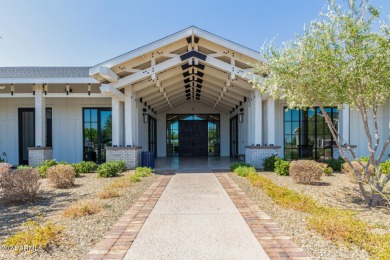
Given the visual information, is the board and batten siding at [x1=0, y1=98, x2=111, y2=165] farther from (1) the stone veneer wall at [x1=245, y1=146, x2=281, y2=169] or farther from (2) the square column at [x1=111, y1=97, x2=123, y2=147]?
(1) the stone veneer wall at [x1=245, y1=146, x2=281, y2=169]

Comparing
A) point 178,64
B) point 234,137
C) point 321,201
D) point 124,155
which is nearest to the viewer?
point 321,201

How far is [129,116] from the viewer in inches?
446

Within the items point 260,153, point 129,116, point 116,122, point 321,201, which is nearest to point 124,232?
point 321,201

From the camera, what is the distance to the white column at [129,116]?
446 inches

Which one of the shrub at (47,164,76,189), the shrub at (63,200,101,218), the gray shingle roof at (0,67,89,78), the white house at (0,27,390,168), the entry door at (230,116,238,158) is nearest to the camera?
the shrub at (63,200,101,218)

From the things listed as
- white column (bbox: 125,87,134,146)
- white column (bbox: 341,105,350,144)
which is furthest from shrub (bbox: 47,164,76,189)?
white column (bbox: 341,105,350,144)

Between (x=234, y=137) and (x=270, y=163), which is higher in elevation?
(x=234, y=137)

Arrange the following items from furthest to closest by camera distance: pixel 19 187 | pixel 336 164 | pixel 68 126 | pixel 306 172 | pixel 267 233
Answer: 1. pixel 68 126
2. pixel 336 164
3. pixel 306 172
4. pixel 19 187
5. pixel 267 233

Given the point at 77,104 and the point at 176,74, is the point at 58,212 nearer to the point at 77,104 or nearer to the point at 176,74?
the point at 176,74

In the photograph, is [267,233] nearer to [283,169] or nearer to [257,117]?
[283,169]

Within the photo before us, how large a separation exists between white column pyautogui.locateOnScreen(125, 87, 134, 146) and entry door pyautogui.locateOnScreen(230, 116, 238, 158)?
7.82 metres

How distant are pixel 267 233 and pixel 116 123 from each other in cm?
856

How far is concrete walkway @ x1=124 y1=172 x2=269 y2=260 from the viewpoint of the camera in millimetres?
3426

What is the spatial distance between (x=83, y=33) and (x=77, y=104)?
326cm
